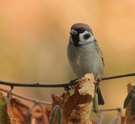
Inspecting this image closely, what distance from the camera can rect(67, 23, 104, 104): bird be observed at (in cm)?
323

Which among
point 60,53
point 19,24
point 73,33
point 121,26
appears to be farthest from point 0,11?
point 73,33

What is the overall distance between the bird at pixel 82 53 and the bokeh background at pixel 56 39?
116 cm

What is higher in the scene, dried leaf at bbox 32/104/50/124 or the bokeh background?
dried leaf at bbox 32/104/50/124

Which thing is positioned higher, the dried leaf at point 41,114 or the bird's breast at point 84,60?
the dried leaf at point 41,114

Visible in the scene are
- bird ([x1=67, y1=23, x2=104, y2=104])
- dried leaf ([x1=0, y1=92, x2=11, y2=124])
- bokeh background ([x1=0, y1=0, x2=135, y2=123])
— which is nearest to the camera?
dried leaf ([x1=0, y1=92, x2=11, y2=124])

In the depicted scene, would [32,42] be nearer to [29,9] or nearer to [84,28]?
[29,9]

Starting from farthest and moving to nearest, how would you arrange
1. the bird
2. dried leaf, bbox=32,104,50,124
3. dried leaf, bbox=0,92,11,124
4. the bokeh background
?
the bokeh background
the bird
dried leaf, bbox=32,104,50,124
dried leaf, bbox=0,92,11,124

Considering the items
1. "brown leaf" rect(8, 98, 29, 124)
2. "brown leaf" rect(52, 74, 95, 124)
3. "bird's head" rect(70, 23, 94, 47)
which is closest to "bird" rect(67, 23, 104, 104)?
"bird's head" rect(70, 23, 94, 47)

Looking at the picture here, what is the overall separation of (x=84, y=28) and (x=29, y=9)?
2.72 metres

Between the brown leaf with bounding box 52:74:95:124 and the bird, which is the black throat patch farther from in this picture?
the brown leaf with bounding box 52:74:95:124

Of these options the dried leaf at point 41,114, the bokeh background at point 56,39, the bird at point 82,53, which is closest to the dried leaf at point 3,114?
the dried leaf at point 41,114

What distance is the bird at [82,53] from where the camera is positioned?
3.23 meters

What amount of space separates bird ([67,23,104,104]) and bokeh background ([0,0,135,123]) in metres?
1.16

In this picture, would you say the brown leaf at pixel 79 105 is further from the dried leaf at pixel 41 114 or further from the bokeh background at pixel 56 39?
the bokeh background at pixel 56 39
